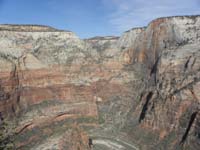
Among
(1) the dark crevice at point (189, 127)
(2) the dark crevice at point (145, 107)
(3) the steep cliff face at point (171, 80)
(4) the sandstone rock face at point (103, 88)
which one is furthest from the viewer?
(2) the dark crevice at point (145, 107)

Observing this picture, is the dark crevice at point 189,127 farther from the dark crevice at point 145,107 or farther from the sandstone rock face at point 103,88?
the dark crevice at point 145,107

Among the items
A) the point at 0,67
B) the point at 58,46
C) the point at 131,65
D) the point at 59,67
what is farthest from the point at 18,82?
the point at 131,65

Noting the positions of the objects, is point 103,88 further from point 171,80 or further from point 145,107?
point 171,80

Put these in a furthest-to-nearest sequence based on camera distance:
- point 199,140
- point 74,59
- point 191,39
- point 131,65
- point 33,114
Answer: point 131,65
point 74,59
point 191,39
point 33,114
point 199,140

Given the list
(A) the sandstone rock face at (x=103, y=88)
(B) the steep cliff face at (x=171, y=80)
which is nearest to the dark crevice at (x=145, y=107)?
(B) the steep cliff face at (x=171, y=80)

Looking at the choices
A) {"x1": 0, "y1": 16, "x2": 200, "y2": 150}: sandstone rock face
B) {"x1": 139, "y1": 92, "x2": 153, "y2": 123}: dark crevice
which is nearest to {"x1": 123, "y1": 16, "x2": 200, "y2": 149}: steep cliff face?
{"x1": 139, "y1": 92, "x2": 153, "y2": 123}: dark crevice

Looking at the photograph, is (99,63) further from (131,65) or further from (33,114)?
(33,114)

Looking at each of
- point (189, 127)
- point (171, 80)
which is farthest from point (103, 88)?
point (189, 127)

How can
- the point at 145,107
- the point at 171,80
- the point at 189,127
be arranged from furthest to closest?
the point at 145,107
the point at 171,80
the point at 189,127

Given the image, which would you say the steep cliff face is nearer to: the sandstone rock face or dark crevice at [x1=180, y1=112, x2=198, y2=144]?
dark crevice at [x1=180, y1=112, x2=198, y2=144]
